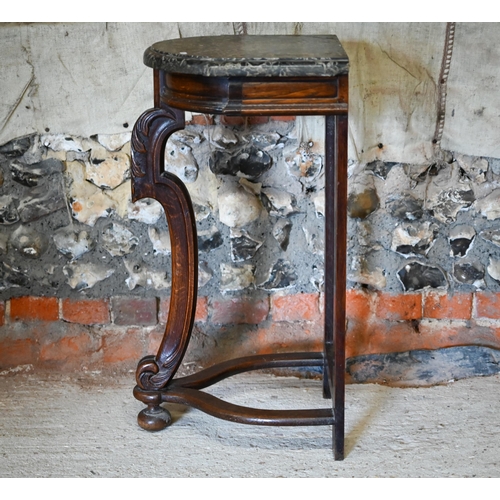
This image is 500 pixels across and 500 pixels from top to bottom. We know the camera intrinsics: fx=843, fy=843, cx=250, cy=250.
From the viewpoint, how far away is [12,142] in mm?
2512

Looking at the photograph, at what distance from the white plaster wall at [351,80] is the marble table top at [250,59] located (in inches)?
13.0

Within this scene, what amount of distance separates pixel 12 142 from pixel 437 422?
4.86 ft

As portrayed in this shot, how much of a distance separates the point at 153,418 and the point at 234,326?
46cm

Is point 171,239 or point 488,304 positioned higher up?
point 171,239

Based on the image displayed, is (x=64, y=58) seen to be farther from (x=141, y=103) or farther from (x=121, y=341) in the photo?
(x=121, y=341)

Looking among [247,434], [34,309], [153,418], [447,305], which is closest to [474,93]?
[447,305]

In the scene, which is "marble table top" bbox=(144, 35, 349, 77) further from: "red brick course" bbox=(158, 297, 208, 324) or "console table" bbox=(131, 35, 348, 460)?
"red brick course" bbox=(158, 297, 208, 324)

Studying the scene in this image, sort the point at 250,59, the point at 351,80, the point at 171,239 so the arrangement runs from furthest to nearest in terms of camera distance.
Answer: the point at 351,80 → the point at 171,239 → the point at 250,59

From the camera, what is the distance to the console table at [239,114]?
188 centimetres

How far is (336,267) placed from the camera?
6.82 ft

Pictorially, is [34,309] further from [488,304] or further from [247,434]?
[488,304]

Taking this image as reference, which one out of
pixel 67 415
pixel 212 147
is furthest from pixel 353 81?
pixel 67 415

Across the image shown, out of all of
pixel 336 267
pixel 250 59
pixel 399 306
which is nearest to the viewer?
pixel 250 59

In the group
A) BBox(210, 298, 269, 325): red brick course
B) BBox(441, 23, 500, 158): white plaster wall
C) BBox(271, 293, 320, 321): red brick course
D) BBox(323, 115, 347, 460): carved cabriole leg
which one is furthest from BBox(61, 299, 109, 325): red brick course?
BBox(441, 23, 500, 158): white plaster wall
